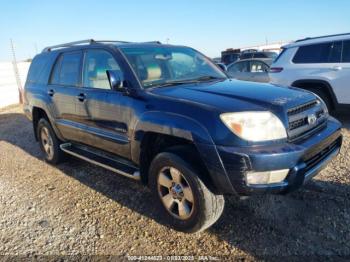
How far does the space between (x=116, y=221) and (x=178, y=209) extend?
0.73 m

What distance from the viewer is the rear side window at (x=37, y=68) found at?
18.5 feet

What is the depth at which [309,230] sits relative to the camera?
3.21 metres

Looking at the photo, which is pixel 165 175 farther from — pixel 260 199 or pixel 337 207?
pixel 337 207

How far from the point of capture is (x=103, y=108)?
400cm

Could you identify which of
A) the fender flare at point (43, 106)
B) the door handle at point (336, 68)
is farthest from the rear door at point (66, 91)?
the door handle at point (336, 68)

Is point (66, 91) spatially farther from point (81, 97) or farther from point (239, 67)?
point (239, 67)

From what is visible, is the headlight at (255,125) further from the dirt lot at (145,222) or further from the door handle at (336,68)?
the door handle at (336,68)

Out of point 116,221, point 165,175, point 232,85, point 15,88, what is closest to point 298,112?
point 232,85

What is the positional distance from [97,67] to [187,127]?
184 cm

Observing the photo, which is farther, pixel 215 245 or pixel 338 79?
pixel 338 79

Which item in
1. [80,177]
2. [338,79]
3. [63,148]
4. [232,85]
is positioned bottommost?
[80,177]

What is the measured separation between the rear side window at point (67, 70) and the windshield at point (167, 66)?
0.98 m

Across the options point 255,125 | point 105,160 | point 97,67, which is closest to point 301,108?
point 255,125

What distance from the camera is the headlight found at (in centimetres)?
283
